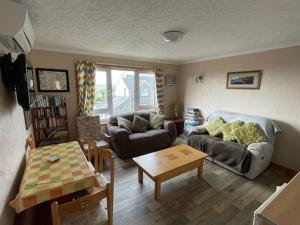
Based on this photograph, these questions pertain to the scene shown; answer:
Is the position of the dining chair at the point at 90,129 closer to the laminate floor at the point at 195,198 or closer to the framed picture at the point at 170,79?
the laminate floor at the point at 195,198

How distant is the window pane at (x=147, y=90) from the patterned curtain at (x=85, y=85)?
4.64 feet

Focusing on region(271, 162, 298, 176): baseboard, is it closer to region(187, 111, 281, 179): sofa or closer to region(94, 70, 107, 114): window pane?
region(187, 111, 281, 179): sofa

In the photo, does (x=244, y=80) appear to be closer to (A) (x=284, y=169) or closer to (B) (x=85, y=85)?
(A) (x=284, y=169)

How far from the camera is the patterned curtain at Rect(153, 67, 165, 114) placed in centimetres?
450

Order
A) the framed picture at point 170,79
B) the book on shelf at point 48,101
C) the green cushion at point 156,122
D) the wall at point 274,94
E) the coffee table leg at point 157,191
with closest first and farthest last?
the coffee table leg at point 157,191
the wall at point 274,94
the book on shelf at point 48,101
the green cushion at point 156,122
the framed picture at point 170,79

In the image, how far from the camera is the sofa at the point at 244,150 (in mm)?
2506

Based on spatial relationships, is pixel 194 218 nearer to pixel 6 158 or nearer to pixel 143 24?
pixel 6 158

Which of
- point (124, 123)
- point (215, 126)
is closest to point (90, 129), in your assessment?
point (124, 123)

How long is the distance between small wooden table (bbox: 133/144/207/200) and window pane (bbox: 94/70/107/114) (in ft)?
6.49

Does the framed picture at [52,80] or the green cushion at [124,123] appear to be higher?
the framed picture at [52,80]

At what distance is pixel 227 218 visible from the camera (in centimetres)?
181

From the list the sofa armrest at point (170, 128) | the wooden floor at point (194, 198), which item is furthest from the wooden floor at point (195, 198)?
the sofa armrest at point (170, 128)

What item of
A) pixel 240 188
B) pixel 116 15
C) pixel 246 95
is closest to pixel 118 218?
pixel 240 188

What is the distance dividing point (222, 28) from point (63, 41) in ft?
8.14
